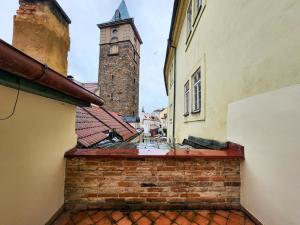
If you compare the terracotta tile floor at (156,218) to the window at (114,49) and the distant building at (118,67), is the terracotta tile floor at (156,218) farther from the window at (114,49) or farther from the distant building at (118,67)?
the window at (114,49)

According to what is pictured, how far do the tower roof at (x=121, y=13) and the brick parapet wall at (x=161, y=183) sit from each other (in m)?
30.6

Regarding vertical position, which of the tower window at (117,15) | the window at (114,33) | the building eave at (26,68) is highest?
the tower window at (117,15)

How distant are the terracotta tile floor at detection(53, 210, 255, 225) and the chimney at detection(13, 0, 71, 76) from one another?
2.20 m

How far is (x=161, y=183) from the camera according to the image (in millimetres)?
2471

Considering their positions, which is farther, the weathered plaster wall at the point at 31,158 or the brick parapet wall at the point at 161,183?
the brick parapet wall at the point at 161,183

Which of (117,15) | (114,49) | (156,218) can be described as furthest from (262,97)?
(117,15)

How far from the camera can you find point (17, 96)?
1.64 meters

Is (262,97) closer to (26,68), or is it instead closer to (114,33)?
(26,68)

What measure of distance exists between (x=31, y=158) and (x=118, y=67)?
24603 mm

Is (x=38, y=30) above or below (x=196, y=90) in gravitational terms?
above

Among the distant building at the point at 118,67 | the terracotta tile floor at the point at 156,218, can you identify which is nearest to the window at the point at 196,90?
the terracotta tile floor at the point at 156,218

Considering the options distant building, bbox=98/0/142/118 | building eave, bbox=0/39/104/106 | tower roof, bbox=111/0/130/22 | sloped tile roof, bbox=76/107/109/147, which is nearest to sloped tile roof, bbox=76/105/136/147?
sloped tile roof, bbox=76/107/109/147

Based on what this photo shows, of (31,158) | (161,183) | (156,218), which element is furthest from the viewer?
(161,183)

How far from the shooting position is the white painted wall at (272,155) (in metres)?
1.60
